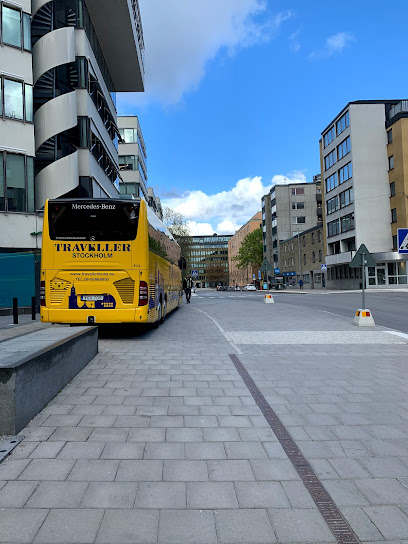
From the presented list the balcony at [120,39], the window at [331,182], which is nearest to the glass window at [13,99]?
the balcony at [120,39]

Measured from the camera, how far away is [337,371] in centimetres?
653

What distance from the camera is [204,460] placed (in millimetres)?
3371

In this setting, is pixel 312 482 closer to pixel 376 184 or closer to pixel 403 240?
pixel 403 240

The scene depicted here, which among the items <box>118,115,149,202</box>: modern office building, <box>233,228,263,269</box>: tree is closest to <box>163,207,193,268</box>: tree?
<box>118,115,149,202</box>: modern office building

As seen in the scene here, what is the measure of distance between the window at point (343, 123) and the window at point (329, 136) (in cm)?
184

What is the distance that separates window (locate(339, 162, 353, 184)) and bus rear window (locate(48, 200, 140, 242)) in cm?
4569

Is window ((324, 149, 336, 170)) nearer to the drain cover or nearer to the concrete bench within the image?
the concrete bench

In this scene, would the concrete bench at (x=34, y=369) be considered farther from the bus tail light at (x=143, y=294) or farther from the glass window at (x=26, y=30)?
the glass window at (x=26, y=30)

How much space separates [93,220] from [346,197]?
47.5 metres

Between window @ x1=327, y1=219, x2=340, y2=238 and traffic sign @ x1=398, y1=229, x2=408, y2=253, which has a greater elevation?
window @ x1=327, y1=219, x2=340, y2=238

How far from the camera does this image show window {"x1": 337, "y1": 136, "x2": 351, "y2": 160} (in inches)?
2001

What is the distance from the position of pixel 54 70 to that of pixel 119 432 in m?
22.7

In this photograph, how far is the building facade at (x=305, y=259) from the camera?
6481 centimetres

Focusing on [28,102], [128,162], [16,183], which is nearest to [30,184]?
[16,183]
